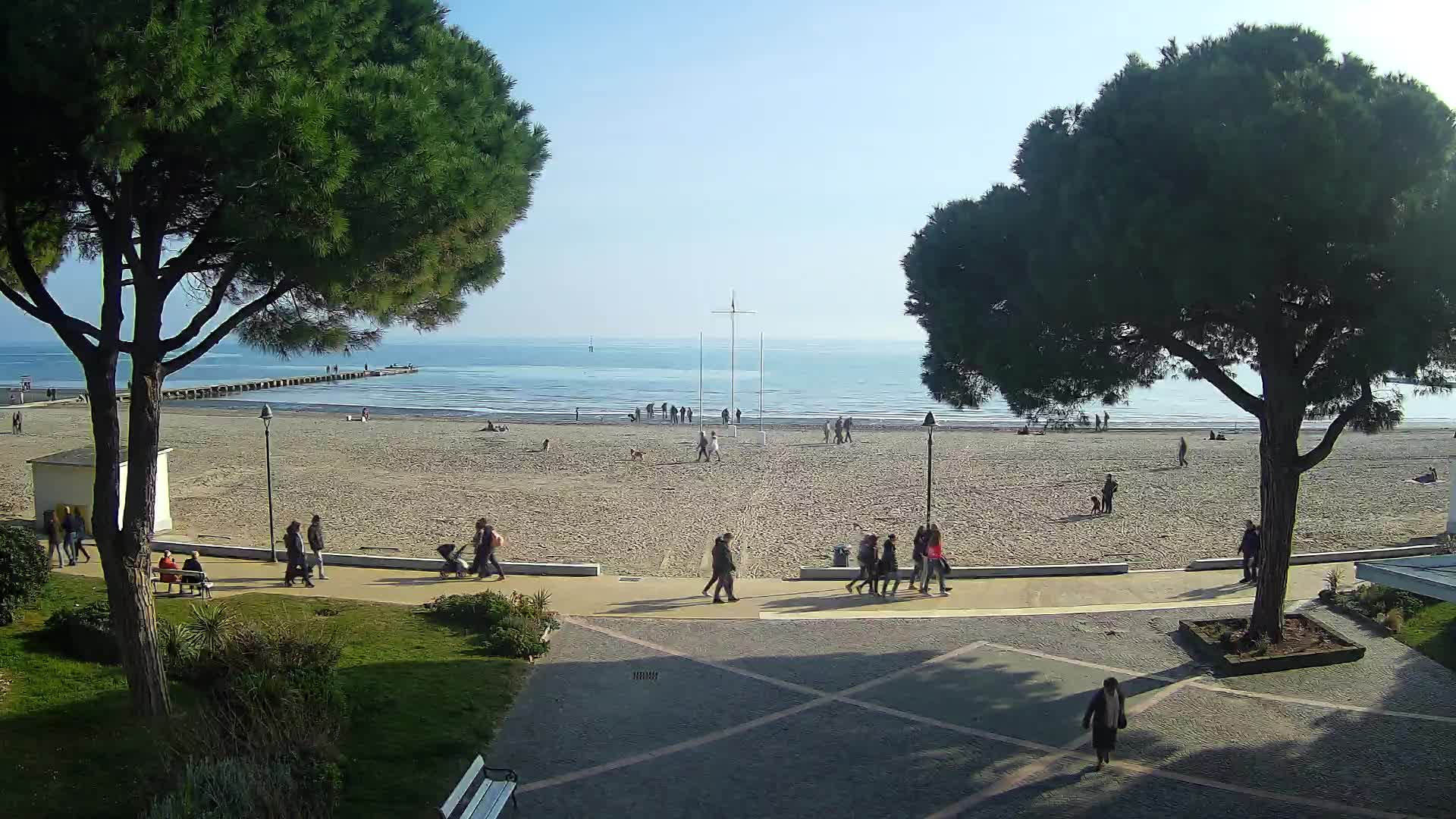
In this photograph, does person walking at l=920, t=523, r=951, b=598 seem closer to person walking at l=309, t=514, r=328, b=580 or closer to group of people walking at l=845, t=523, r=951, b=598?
group of people walking at l=845, t=523, r=951, b=598

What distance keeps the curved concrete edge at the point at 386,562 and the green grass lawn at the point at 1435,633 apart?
12.8m

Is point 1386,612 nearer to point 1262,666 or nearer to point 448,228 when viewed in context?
point 1262,666

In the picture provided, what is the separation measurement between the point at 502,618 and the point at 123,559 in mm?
5663

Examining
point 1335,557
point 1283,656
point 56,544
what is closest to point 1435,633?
point 1283,656

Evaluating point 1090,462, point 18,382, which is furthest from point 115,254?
point 18,382

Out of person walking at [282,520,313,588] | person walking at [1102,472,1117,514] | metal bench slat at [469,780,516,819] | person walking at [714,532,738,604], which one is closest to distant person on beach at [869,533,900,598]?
person walking at [714,532,738,604]

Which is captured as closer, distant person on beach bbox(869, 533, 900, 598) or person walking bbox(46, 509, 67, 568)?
distant person on beach bbox(869, 533, 900, 598)

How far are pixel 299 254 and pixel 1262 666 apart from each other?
39.9 feet

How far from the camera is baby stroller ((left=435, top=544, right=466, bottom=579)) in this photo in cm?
1791

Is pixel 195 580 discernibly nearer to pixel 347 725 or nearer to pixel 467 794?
pixel 347 725

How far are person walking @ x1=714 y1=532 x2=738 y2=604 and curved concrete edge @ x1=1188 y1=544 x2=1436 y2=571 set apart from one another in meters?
9.09

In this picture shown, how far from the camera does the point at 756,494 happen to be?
100 ft

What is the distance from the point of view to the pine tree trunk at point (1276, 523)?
42.7 feet

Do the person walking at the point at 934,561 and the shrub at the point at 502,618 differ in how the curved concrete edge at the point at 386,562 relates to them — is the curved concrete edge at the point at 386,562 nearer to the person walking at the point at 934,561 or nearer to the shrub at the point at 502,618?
the shrub at the point at 502,618
